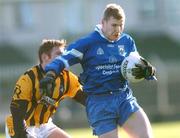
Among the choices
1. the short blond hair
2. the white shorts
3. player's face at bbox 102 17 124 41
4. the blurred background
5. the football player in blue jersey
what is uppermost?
the short blond hair

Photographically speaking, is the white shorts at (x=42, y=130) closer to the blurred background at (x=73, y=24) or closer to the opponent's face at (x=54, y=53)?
the opponent's face at (x=54, y=53)

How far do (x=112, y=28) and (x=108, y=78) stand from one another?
0.54 m

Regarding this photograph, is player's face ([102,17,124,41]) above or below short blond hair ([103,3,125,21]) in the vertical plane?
below

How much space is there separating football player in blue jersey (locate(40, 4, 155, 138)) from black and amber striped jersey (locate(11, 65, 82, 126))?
0.44m

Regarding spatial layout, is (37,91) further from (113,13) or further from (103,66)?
(113,13)

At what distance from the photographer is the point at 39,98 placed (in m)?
10.6

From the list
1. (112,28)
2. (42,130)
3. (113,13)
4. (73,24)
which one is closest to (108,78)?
(112,28)

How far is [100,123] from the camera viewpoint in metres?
10.2

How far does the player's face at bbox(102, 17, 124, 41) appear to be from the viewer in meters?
10.0

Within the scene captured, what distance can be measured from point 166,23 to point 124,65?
29326 millimetres

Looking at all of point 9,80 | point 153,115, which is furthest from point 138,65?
point 9,80

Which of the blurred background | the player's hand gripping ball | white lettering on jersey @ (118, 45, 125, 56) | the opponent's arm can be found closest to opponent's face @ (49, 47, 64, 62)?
the opponent's arm

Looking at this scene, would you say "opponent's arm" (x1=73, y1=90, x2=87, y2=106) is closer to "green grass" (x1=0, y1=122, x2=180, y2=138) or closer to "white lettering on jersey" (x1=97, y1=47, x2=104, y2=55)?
"white lettering on jersey" (x1=97, y1=47, x2=104, y2=55)

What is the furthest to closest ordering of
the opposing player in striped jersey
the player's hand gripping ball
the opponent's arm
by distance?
the opponent's arm → the opposing player in striped jersey → the player's hand gripping ball
